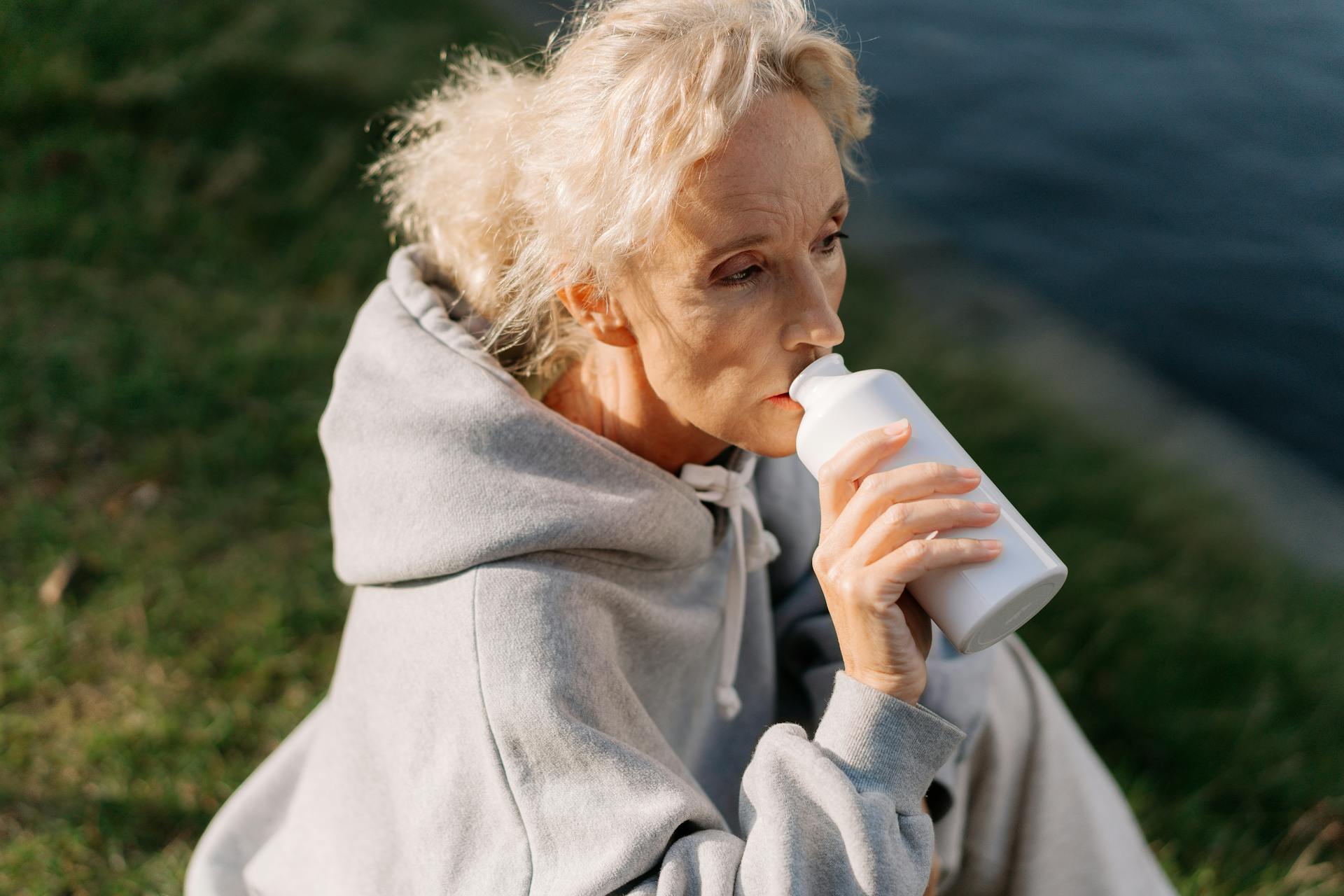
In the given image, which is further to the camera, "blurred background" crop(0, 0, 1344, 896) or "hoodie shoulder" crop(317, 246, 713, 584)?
"blurred background" crop(0, 0, 1344, 896)

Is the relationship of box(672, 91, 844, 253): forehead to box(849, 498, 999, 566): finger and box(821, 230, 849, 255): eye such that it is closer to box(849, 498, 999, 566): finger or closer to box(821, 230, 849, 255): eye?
box(821, 230, 849, 255): eye

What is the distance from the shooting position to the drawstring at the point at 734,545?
6.22 feet

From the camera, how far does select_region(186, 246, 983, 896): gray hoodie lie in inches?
59.1

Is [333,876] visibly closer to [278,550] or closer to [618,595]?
[618,595]

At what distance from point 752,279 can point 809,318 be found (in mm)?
96

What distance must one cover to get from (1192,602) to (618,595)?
218 cm

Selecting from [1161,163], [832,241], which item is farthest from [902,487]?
[1161,163]

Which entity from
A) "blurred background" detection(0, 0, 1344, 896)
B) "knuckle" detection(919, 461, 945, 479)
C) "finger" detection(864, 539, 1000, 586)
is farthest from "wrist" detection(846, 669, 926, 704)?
"blurred background" detection(0, 0, 1344, 896)

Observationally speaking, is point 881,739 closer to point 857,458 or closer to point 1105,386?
point 857,458

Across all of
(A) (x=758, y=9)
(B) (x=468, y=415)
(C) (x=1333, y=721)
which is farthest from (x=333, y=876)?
(C) (x=1333, y=721)

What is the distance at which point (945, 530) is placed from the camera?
1.44 m

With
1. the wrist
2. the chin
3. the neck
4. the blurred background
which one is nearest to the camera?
the wrist

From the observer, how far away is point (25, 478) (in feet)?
10.9

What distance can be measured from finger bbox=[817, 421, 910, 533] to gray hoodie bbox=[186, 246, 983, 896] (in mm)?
261
